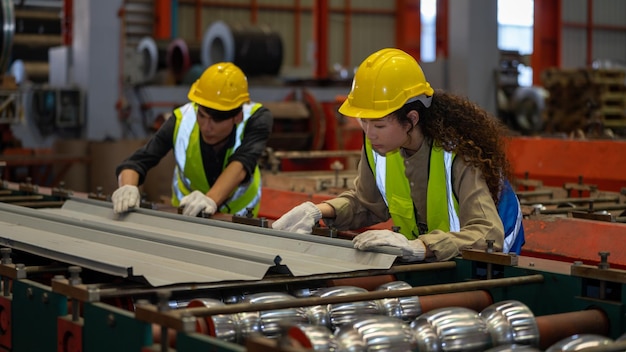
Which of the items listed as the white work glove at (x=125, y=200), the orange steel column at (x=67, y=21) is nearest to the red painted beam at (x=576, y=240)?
the white work glove at (x=125, y=200)

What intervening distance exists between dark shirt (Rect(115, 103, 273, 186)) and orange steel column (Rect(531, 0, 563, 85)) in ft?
65.3

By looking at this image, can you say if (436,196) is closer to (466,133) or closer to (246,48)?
(466,133)

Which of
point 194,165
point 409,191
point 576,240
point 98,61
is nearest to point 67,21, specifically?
point 98,61

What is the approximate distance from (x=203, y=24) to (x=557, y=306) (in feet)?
68.9

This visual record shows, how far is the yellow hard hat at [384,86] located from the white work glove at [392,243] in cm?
54

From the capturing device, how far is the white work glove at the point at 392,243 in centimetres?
294

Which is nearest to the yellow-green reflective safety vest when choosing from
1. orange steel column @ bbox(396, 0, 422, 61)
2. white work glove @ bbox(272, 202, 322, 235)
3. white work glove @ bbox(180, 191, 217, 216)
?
white work glove @ bbox(272, 202, 322, 235)

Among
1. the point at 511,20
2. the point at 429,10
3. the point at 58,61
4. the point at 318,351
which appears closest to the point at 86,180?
the point at 58,61

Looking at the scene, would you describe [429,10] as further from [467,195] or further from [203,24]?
[467,195]

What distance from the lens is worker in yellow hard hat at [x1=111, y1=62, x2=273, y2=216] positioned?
16.4 feet

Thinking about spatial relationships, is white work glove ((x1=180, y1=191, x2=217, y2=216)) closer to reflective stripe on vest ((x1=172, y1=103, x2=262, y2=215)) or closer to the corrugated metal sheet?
the corrugated metal sheet

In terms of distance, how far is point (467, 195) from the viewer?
10.9 feet

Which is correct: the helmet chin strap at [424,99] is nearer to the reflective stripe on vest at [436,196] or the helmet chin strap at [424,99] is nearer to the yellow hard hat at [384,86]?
the yellow hard hat at [384,86]

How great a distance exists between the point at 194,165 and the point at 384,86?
2121 mm
